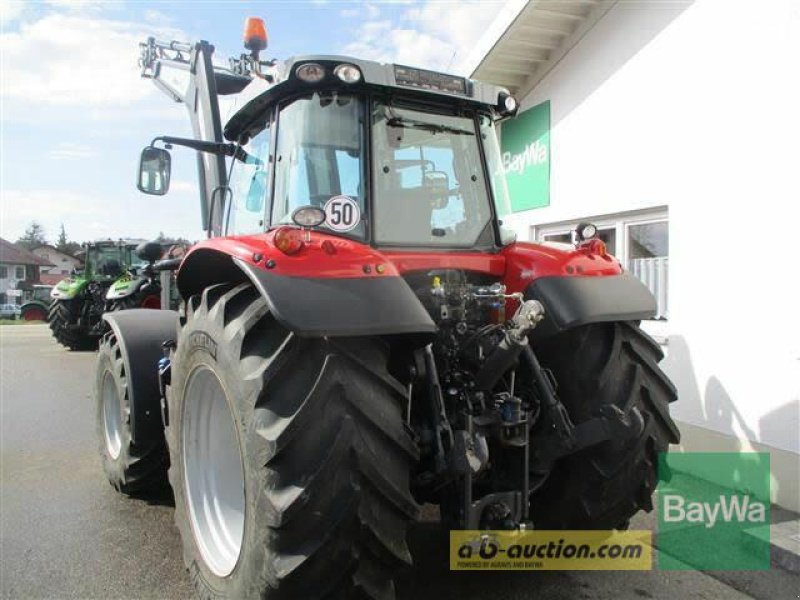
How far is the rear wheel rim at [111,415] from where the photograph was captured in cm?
473

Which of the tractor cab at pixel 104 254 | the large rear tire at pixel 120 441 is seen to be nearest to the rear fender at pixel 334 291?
the large rear tire at pixel 120 441

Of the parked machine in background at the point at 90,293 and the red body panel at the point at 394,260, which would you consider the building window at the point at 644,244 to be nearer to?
the red body panel at the point at 394,260

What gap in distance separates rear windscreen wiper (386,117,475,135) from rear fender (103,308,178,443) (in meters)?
2.35

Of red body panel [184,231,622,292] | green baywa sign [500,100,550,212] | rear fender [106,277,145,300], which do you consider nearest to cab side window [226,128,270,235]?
red body panel [184,231,622,292]

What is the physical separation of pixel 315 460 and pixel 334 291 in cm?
59

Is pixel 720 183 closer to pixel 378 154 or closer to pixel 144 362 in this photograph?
pixel 378 154

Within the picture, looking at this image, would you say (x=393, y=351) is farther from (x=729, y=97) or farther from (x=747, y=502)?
(x=729, y=97)

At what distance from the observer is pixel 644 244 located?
5.75 m

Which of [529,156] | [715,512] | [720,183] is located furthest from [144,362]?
[529,156]

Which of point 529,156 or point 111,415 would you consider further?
point 529,156

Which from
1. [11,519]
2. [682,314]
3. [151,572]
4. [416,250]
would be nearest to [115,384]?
[11,519]

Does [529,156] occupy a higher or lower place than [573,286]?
higher

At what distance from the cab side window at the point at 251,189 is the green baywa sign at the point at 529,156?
3.79 metres

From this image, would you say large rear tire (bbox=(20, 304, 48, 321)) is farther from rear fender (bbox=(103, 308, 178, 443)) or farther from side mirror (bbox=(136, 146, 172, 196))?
side mirror (bbox=(136, 146, 172, 196))
